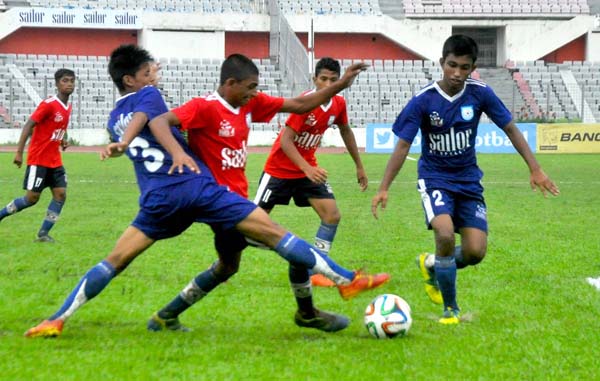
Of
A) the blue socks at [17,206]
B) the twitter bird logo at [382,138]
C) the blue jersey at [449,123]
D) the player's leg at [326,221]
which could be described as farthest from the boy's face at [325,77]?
the twitter bird logo at [382,138]

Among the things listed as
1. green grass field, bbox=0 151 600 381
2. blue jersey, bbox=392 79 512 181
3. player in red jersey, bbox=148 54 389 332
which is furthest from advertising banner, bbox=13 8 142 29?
player in red jersey, bbox=148 54 389 332

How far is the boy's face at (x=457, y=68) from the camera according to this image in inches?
283

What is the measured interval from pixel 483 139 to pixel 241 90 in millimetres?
29255

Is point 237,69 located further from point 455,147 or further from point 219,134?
point 455,147

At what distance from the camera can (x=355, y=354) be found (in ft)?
19.5

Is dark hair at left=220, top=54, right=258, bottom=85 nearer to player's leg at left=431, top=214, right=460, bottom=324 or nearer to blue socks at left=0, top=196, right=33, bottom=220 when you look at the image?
player's leg at left=431, top=214, right=460, bottom=324

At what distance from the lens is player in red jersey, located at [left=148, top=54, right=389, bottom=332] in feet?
21.0

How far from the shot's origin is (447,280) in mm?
7027

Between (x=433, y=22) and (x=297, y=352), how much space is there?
148 feet

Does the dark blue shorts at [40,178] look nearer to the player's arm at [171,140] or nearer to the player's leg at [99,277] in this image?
the player's leg at [99,277]

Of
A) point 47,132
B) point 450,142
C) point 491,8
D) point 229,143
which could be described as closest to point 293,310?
point 229,143

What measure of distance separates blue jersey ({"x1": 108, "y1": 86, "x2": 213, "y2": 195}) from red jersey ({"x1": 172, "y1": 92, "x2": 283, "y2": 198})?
0.10 metres

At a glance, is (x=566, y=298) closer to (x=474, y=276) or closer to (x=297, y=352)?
(x=474, y=276)

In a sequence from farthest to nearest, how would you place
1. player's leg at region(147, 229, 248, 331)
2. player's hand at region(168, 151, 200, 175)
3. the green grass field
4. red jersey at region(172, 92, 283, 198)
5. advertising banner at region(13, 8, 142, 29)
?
advertising banner at region(13, 8, 142, 29) < player's leg at region(147, 229, 248, 331) < red jersey at region(172, 92, 283, 198) < player's hand at region(168, 151, 200, 175) < the green grass field
